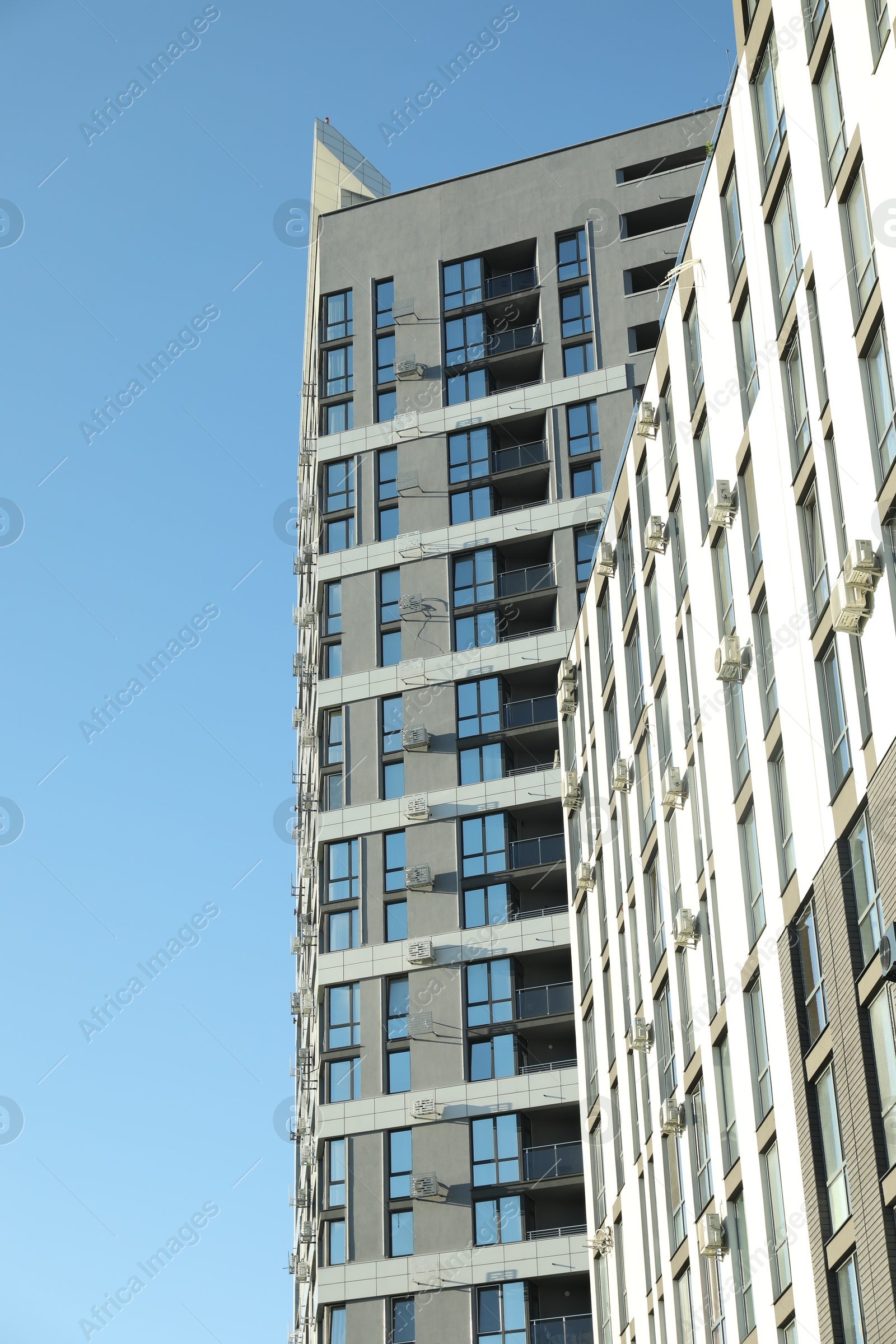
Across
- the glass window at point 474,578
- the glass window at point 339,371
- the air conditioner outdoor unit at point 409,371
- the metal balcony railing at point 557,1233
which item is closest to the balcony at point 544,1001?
the metal balcony railing at point 557,1233

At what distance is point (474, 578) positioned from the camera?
218ft

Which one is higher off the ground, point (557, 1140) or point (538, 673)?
point (538, 673)

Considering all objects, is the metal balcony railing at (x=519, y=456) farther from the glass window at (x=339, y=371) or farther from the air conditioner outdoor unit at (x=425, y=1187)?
the air conditioner outdoor unit at (x=425, y=1187)

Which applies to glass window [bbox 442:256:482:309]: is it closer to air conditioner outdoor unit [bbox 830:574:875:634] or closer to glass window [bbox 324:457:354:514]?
glass window [bbox 324:457:354:514]

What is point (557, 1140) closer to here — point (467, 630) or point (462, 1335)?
point (462, 1335)

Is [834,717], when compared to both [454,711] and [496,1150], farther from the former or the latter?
[454,711]

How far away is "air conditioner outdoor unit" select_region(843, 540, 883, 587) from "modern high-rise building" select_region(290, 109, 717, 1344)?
114 ft

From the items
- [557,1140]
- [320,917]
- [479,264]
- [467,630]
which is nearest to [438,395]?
[479,264]

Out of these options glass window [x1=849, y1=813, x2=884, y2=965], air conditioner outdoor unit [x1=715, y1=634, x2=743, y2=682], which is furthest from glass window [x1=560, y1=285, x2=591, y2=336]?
glass window [x1=849, y1=813, x2=884, y2=965]

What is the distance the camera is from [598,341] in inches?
2675

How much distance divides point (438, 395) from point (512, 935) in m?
23.0

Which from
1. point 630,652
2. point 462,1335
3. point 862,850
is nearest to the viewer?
point 862,850

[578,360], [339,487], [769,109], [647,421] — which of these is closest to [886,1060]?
[769,109]

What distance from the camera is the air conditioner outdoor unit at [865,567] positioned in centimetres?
2522
